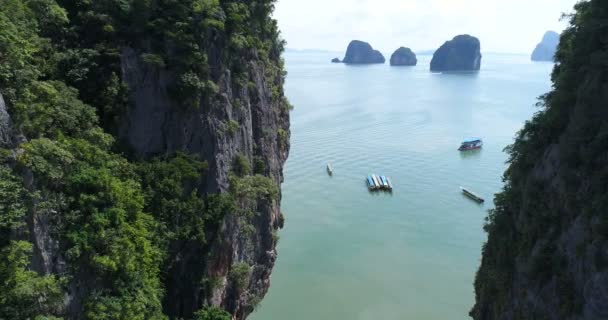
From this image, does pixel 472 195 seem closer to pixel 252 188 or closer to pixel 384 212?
pixel 384 212

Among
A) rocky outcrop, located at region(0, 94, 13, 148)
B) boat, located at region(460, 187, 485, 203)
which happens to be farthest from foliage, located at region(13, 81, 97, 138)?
boat, located at region(460, 187, 485, 203)

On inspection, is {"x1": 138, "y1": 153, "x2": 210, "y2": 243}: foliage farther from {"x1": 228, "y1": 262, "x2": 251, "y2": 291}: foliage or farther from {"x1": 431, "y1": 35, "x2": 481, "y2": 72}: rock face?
{"x1": 431, "y1": 35, "x2": 481, "y2": 72}: rock face

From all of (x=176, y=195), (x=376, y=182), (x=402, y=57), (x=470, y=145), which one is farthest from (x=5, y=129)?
(x=402, y=57)

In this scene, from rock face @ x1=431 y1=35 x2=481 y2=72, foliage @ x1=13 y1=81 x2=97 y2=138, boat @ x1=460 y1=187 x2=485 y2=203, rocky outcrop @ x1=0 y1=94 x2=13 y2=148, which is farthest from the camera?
rock face @ x1=431 y1=35 x2=481 y2=72

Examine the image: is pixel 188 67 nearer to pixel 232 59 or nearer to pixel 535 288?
pixel 232 59

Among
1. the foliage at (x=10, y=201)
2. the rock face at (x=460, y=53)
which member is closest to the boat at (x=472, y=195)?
the foliage at (x=10, y=201)

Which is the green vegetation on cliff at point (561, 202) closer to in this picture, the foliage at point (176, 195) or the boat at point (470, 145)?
the foliage at point (176, 195)
